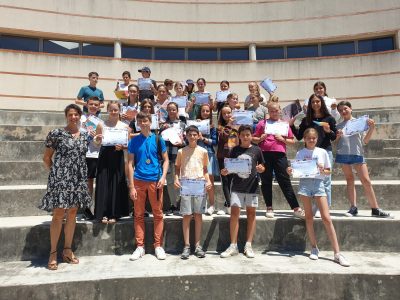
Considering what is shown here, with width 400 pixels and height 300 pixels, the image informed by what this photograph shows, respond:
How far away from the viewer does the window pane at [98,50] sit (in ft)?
48.9

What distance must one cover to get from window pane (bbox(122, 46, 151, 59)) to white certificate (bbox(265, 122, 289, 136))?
11096 millimetres

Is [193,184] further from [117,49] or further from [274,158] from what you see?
[117,49]

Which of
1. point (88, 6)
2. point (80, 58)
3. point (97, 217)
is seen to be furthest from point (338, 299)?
point (88, 6)

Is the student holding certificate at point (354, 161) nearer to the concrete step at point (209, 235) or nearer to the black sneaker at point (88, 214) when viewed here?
the concrete step at point (209, 235)

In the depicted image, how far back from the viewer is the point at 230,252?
4941mm

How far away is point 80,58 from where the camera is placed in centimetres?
1423

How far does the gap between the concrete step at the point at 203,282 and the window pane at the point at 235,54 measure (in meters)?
12.5

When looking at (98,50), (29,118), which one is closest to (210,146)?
(29,118)

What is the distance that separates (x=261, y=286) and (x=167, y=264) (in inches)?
51.4

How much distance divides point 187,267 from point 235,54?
42.2 feet

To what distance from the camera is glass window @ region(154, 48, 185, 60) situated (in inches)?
610

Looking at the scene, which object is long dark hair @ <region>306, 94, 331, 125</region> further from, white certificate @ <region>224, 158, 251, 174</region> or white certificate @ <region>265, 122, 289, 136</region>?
white certificate @ <region>224, 158, 251, 174</region>

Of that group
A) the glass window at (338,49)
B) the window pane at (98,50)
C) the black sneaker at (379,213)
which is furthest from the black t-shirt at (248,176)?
the glass window at (338,49)

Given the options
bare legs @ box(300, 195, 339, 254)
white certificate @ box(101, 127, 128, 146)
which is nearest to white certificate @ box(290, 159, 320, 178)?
bare legs @ box(300, 195, 339, 254)
